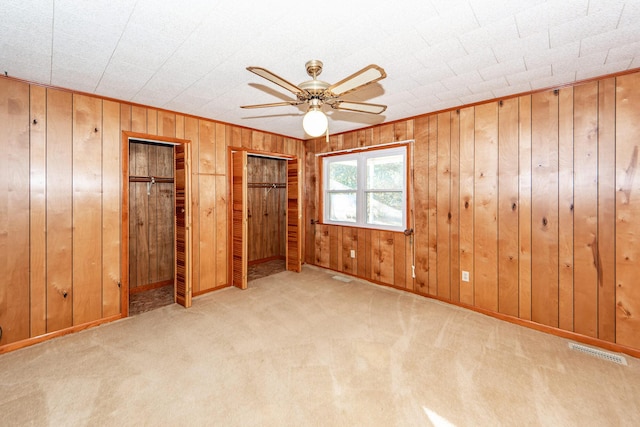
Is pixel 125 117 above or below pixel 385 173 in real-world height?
above

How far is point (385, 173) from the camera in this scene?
13.4 ft

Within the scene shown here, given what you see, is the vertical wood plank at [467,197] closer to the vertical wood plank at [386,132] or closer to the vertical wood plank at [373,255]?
the vertical wood plank at [386,132]

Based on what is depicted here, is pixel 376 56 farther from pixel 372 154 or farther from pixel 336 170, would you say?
pixel 336 170

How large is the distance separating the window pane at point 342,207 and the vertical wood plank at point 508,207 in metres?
2.13

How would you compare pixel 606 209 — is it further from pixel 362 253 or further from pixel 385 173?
pixel 362 253

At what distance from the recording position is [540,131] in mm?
2670

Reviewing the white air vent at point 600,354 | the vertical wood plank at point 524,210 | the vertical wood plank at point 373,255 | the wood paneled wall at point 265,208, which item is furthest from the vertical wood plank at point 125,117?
the white air vent at point 600,354

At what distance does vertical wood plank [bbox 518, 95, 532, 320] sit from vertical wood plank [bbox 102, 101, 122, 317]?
431 centimetres

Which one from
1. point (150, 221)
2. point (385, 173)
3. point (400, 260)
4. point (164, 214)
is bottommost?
point (400, 260)

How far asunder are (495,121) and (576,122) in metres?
0.66

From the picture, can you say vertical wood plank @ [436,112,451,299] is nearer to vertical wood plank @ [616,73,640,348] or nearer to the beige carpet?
the beige carpet

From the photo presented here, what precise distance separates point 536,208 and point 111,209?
14.7 ft

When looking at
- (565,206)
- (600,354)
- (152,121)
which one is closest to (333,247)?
(565,206)

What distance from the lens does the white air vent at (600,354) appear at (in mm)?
2207
